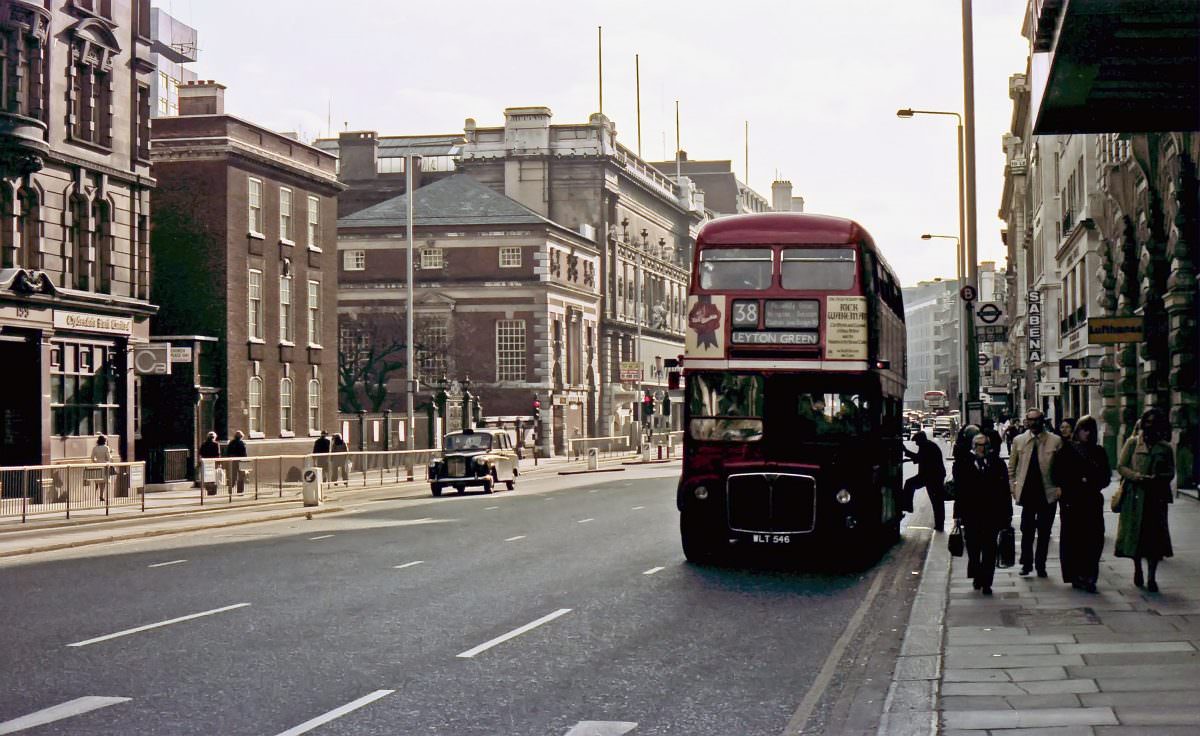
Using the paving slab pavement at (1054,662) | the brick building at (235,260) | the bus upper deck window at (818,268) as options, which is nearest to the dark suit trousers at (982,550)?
the paving slab pavement at (1054,662)

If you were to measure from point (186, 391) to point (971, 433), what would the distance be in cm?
3108

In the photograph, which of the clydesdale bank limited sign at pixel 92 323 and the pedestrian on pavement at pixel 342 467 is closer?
the clydesdale bank limited sign at pixel 92 323

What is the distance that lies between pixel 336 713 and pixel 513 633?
380 cm

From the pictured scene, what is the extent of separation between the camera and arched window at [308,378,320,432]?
53.9 metres

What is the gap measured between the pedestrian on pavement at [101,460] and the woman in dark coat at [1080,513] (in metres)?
22.5

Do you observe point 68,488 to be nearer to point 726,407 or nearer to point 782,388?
point 726,407

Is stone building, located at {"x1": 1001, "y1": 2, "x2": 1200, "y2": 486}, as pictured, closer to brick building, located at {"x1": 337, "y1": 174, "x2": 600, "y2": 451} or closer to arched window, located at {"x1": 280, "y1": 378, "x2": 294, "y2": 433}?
arched window, located at {"x1": 280, "y1": 378, "x2": 294, "y2": 433}

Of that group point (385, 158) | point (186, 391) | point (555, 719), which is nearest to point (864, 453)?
point (555, 719)

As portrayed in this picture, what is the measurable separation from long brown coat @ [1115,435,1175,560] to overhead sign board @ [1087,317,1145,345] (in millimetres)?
8315

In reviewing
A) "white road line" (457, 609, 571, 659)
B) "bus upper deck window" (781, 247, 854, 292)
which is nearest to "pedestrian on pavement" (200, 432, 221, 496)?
"bus upper deck window" (781, 247, 854, 292)

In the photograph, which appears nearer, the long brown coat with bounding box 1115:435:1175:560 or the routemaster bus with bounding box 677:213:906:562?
the long brown coat with bounding box 1115:435:1175:560

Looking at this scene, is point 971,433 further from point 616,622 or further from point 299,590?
Answer: point 299,590

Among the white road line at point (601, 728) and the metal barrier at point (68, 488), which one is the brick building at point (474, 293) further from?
the white road line at point (601, 728)

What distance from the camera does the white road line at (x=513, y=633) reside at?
12.2m
